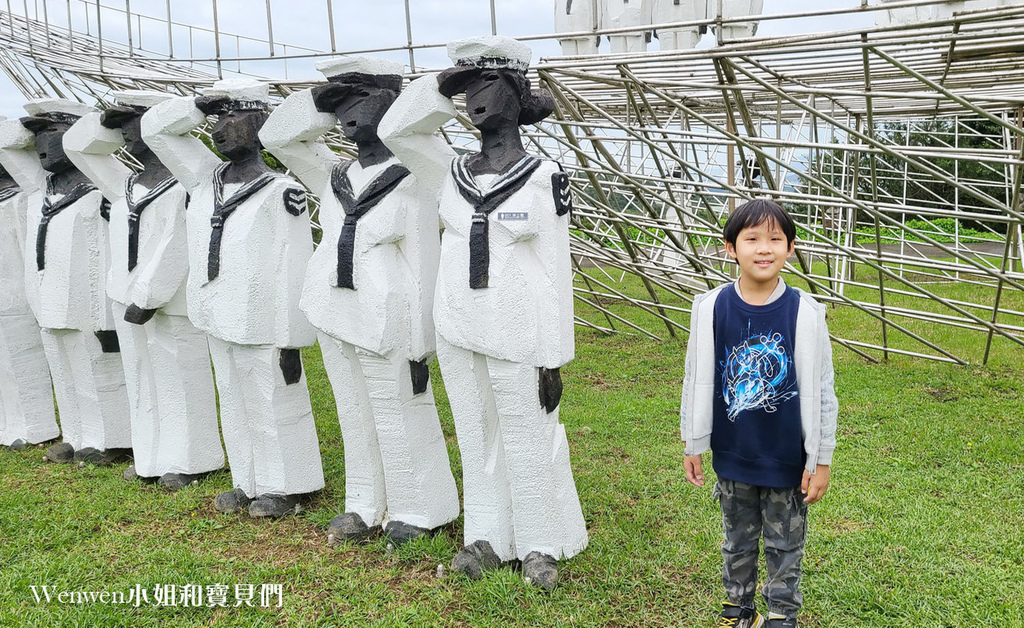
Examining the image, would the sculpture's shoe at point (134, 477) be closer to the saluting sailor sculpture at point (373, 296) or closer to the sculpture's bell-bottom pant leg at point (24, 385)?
the sculpture's bell-bottom pant leg at point (24, 385)

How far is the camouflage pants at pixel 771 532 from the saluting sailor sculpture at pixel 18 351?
201 inches

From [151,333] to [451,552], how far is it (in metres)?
2.35

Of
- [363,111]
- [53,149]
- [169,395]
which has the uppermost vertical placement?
[363,111]

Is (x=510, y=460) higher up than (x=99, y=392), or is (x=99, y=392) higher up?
(x=510, y=460)

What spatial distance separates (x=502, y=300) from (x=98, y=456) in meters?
3.58

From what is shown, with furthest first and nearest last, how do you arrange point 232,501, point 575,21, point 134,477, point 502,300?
point 575,21
point 134,477
point 232,501
point 502,300

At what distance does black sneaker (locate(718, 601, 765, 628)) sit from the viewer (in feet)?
9.25

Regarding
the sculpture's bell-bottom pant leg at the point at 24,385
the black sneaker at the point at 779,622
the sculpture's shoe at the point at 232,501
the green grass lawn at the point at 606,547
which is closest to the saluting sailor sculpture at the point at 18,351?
the sculpture's bell-bottom pant leg at the point at 24,385

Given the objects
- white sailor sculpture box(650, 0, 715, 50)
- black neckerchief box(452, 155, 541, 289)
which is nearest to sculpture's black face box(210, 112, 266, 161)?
black neckerchief box(452, 155, 541, 289)

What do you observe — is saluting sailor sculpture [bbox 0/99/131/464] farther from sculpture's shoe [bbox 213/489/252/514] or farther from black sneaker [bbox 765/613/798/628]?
black sneaker [bbox 765/613/798/628]

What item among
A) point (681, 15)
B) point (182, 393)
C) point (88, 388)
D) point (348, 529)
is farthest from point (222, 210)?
point (681, 15)

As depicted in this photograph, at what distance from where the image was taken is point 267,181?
416 centimetres

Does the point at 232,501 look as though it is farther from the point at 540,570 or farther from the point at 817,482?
the point at 817,482

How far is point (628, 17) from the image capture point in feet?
21.6
